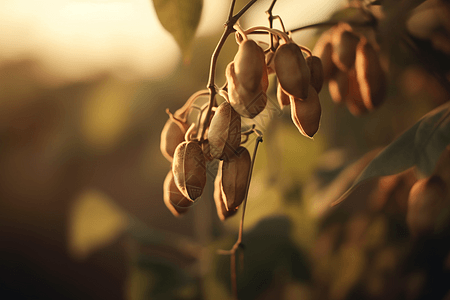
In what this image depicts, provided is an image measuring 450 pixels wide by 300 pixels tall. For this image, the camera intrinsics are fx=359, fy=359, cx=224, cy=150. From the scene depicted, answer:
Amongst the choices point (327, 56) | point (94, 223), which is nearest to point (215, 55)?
point (327, 56)

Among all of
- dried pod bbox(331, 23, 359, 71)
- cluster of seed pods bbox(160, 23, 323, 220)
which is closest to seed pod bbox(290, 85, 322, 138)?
cluster of seed pods bbox(160, 23, 323, 220)

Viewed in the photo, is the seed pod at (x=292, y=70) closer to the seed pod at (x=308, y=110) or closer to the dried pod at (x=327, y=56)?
the seed pod at (x=308, y=110)

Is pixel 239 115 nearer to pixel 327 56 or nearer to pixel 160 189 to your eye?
pixel 327 56

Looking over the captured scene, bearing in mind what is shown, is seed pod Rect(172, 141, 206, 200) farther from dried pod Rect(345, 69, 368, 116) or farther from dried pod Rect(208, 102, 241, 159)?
dried pod Rect(345, 69, 368, 116)

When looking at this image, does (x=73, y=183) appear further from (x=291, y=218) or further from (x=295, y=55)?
(x=295, y=55)

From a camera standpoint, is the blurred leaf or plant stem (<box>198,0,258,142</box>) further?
the blurred leaf

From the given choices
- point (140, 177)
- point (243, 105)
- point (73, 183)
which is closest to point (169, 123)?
point (243, 105)
